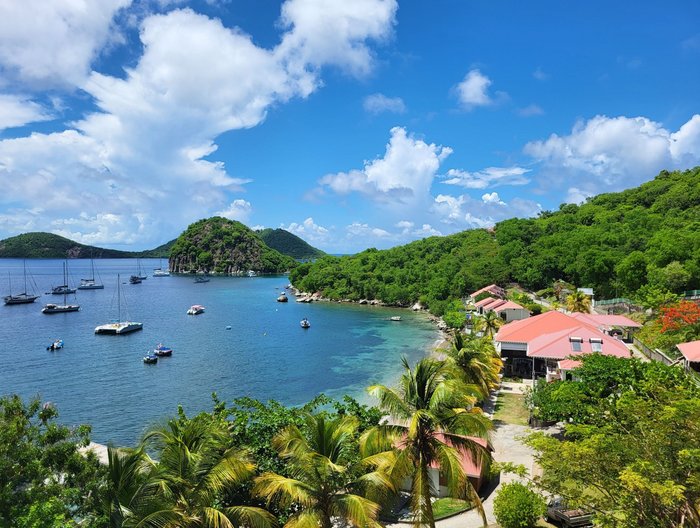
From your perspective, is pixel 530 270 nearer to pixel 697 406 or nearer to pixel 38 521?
pixel 697 406

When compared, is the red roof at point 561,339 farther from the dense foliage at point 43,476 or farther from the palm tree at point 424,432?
the dense foliage at point 43,476

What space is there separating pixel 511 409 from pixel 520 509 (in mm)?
15455

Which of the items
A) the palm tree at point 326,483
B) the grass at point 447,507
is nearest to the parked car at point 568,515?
the grass at point 447,507

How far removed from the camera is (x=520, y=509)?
15305mm

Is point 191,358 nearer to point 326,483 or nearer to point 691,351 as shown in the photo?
point 326,483

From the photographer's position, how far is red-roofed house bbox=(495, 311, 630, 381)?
30766mm

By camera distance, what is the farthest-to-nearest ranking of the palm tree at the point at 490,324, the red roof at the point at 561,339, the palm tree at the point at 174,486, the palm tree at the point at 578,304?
1. the palm tree at the point at 578,304
2. the palm tree at the point at 490,324
3. the red roof at the point at 561,339
4. the palm tree at the point at 174,486

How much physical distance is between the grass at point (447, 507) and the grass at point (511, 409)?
33.2ft

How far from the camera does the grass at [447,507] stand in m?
17.9

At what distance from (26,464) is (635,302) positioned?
53767mm

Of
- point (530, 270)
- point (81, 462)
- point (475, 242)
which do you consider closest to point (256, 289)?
point (475, 242)

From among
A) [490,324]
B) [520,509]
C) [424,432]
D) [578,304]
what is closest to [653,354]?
[490,324]

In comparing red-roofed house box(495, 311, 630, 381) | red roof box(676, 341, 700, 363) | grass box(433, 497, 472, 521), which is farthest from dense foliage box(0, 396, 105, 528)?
red roof box(676, 341, 700, 363)

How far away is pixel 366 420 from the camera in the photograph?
20719 millimetres
